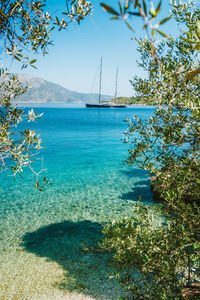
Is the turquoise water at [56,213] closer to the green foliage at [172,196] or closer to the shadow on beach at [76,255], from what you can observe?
the shadow on beach at [76,255]

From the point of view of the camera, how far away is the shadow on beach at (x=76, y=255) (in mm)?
8938

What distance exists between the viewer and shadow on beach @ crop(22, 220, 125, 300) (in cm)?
894

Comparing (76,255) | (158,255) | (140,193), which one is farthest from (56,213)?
(158,255)

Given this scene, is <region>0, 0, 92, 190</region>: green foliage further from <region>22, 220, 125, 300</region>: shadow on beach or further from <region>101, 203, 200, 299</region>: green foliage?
<region>22, 220, 125, 300</region>: shadow on beach

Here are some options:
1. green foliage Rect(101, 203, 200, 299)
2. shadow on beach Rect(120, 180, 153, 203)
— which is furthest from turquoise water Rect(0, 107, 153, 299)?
green foliage Rect(101, 203, 200, 299)

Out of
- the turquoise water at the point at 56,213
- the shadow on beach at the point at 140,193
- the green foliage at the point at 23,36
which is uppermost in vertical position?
the green foliage at the point at 23,36

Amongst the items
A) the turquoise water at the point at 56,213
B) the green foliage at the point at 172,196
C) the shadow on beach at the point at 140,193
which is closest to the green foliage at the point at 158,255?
the green foliage at the point at 172,196

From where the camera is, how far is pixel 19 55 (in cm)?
455

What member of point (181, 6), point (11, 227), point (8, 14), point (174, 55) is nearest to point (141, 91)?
point (174, 55)

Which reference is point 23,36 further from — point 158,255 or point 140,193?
point 140,193

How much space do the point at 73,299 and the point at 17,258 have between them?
391 centimetres

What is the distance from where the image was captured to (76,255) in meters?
11.1

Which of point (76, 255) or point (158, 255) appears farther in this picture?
point (76, 255)

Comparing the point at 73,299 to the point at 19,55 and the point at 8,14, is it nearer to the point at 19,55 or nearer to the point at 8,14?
the point at 19,55
